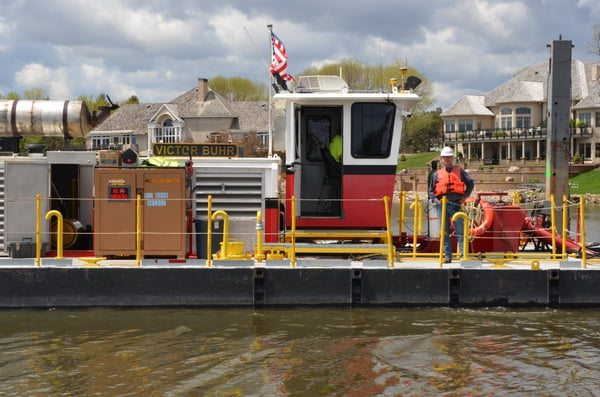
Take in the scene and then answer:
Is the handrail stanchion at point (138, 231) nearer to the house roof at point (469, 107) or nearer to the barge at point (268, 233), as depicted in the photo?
the barge at point (268, 233)

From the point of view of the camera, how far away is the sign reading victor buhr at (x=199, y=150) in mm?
11906

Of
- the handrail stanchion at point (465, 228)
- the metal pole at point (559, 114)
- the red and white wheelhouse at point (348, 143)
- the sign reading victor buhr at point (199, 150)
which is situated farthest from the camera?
the metal pole at point (559, 114)

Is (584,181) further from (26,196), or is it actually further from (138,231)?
(26,196)

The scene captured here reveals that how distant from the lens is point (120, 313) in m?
10.5

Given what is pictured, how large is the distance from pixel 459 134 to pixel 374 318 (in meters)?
70.9

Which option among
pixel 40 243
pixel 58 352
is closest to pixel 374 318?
pixel 58 352

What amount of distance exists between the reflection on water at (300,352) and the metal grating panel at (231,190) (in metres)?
1.74

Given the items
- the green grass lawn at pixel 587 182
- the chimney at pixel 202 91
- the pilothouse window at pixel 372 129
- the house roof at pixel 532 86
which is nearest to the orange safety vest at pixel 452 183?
the pilothouse window at pixel 372 129

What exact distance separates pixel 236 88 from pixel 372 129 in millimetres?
84737

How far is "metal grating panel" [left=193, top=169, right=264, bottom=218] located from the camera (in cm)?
1145

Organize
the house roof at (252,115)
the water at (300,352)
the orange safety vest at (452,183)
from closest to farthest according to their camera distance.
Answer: the water at (300,352)
the orange safety vest at (452,183)
the house roof at (252,115)

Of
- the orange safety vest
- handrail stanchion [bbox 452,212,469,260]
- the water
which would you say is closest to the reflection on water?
the water

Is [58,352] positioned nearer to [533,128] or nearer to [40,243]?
[40,243]

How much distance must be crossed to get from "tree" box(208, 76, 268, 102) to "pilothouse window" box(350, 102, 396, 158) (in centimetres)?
8246
